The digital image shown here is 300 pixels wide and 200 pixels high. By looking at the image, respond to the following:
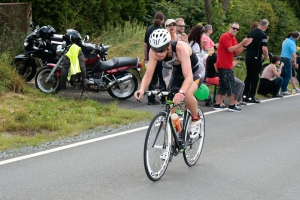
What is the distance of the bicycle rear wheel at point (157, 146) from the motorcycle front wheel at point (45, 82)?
18.8ft

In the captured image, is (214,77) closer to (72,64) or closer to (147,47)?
(147,47)

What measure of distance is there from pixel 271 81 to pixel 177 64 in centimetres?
822

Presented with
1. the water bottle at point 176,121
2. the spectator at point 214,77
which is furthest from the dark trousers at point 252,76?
the water bottle at point 176,121

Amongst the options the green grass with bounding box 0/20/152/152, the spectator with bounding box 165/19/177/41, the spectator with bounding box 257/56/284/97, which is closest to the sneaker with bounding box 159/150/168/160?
the green grass with bounding box 0/20/152/152

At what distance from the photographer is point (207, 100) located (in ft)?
43.5

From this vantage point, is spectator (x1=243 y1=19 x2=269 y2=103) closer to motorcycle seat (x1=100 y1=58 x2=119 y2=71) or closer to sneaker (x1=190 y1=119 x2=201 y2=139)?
motorcycle seat (x1=100 y1=58 x2=119 y2=71)

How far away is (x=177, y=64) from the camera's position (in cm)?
752

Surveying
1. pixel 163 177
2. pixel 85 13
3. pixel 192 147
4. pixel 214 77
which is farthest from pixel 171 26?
pixel 85 13

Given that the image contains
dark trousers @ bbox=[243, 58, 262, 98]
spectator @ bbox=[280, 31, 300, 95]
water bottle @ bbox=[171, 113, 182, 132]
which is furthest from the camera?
spectator @ bbox=[280, 31, 300, 95]

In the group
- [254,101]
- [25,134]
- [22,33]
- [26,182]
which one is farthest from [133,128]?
[22,33]

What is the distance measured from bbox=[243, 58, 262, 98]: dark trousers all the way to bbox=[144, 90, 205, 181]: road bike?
20.9ft

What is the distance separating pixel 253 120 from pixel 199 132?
404cm

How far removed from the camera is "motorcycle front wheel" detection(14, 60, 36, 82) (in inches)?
525

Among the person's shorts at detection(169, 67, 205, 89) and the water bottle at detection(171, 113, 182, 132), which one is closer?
the water bottle at detection(171, 113, 182, 132)
